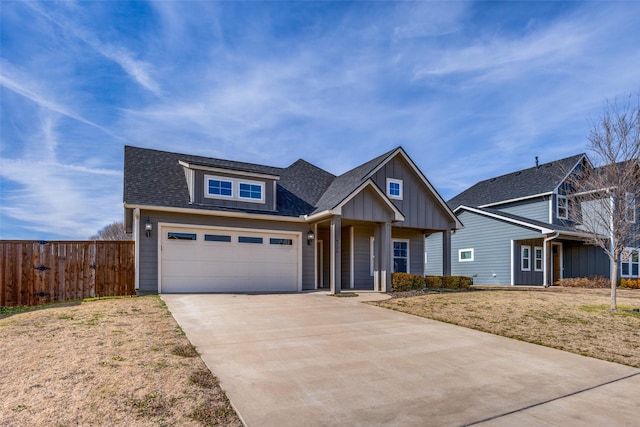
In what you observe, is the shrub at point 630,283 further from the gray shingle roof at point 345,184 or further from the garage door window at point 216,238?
the garage door window at point 216,238

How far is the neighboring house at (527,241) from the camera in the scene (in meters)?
20.5

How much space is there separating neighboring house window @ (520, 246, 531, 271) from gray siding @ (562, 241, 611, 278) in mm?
3381

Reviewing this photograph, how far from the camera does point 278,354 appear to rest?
562 cm

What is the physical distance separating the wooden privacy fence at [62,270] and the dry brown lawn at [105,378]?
5.19 metres

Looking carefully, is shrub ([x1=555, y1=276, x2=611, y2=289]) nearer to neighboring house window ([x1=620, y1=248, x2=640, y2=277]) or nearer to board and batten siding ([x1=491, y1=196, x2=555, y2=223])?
neighboring house window ([x1=620, y1=248, x2=640, y2=277])

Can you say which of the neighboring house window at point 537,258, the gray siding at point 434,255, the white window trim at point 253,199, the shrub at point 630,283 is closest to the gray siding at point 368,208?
the white window trim at point 253,199

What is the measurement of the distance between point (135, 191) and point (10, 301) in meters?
4.88

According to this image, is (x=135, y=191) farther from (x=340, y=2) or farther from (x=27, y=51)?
(x=340, y=2)

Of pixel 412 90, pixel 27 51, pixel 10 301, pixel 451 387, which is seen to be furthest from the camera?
pixel 412 90

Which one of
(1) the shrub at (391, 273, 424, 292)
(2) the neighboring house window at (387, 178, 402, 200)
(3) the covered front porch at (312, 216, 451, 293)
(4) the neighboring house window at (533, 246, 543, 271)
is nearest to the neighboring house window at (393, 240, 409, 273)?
(3) the covered front porch at (312, 216, 451, 293)

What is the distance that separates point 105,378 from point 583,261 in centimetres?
2580

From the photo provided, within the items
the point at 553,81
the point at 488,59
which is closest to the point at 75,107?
the point at 488,59

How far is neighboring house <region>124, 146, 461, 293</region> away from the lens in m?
12.9

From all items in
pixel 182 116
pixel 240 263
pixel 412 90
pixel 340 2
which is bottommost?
pixel 240 263
